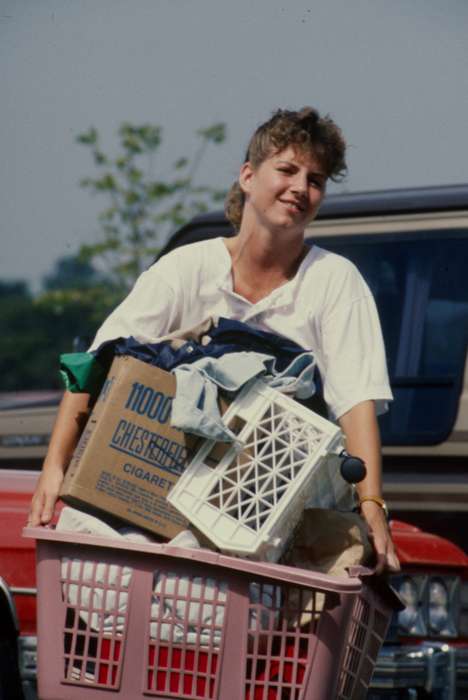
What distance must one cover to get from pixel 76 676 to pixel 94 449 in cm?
50

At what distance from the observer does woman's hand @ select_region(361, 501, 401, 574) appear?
339 cm

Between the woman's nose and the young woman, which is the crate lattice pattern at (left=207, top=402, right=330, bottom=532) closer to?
the young woman

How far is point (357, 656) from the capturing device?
11.0 feet

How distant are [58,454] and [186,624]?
2.11ft

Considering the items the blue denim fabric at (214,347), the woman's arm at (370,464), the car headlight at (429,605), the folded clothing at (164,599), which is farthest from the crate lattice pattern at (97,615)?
the car headlight at (429,605)

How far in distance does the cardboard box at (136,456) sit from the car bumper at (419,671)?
1298 millimetres

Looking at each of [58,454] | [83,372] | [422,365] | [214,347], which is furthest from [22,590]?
[422,365]

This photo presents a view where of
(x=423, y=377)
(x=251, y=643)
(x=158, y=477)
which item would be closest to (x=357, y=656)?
(x=251, y=643)

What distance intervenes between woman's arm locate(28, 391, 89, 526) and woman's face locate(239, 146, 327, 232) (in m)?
0.65

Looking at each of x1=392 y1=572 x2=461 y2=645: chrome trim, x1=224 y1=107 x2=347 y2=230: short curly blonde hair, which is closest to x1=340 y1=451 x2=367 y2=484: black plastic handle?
x1=224 y1=107 x2=347 y2=230: short curly blonde hair

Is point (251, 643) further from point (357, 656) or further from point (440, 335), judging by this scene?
point (440, 335)

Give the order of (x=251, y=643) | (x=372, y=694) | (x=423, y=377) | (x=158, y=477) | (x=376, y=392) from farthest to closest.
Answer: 1. (x=423, y=377)
2. (x=372, y=694)
3. (x=376, y=392)
4. (x=158, y=477)
5. (x=251, y=643)

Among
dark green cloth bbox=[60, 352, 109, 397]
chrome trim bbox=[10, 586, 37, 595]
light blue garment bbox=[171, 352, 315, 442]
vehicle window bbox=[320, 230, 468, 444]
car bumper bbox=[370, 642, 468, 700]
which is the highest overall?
vehicle window bbox=[320, 230, 468, 444]

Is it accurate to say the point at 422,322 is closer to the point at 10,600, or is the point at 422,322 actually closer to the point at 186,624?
the point at 10,600
